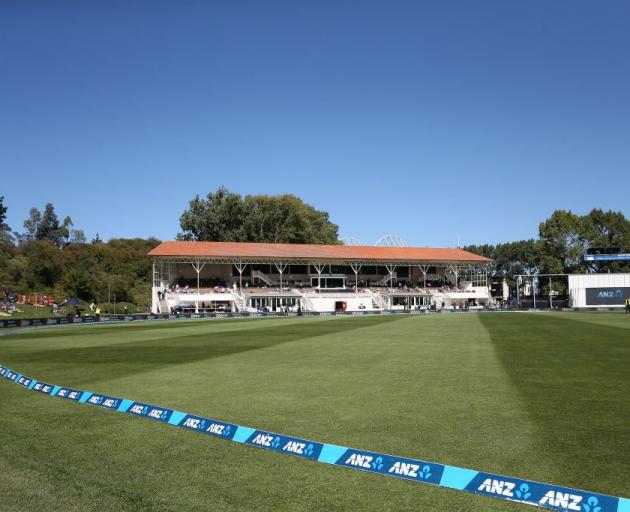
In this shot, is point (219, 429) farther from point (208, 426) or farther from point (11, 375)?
point (11, 375)

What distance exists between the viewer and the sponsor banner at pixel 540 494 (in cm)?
493

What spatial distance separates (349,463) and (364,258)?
72.0m

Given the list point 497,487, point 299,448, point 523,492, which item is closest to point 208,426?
point 299,448

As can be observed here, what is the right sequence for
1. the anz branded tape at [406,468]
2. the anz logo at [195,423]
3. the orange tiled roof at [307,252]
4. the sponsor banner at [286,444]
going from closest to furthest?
the anz branded tape at [406,468] → the sponsor banner at [286,444] → the anz logo at [195,423] → the orange tiled roof at [307,252]

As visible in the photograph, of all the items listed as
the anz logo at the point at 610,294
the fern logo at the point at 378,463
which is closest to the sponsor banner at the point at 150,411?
the fern logo at the point at 378,463

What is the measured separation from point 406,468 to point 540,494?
4.93 feet

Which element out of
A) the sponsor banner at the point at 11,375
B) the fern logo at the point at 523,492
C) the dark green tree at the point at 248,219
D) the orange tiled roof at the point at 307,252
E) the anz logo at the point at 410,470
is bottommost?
the sponsor banner at the point at 11,375

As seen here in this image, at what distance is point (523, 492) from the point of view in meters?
5.50

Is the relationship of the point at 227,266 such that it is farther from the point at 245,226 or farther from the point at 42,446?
the point at 42,446

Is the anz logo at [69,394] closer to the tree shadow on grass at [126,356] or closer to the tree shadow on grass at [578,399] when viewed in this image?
the tree shadow on grass at [126,356]

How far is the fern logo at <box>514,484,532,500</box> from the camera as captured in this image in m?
5.44

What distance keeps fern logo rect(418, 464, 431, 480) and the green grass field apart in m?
0.20

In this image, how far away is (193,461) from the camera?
7016 millimetres

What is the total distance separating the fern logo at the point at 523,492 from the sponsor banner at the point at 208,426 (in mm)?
4093
